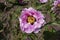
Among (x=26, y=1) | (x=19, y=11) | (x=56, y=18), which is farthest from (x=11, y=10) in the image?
(x=56, y=18)

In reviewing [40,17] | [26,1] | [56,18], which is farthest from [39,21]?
[26,1]

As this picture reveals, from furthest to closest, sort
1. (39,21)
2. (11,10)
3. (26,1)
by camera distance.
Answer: (26,1), (11,10), (39,21)

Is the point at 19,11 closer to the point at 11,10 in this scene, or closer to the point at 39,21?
the point at 11,10

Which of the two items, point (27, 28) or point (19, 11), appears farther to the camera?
point (19, 11)

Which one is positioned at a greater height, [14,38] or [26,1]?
[26,1]

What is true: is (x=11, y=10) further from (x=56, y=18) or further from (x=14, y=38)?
(x=56, y=18)

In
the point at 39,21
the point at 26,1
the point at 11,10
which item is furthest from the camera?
the point at 26,1
